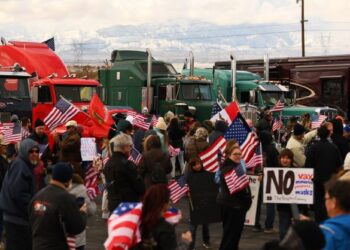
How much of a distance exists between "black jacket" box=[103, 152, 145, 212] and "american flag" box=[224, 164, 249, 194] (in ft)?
3.94

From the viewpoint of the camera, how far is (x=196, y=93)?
2853 centimetres

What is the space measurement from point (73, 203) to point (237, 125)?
6.30 meters

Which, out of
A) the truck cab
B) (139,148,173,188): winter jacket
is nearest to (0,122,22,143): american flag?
(139,148,173,188): winter jacket

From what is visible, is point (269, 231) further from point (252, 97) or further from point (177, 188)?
point (252, 97)

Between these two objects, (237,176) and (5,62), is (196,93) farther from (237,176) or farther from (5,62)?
(237,176)

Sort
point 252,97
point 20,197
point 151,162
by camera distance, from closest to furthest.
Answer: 1. point 20,197
2. point 151,162
3. point 252,97

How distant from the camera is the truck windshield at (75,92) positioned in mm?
24625

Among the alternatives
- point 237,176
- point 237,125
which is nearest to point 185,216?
point 237,125

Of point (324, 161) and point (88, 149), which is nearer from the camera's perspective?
point (324, 161)

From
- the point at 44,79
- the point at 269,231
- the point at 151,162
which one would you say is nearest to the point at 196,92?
the point at 44,79

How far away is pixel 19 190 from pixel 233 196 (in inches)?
117

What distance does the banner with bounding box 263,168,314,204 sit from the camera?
11.1 m

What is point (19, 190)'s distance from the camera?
8.67 meters

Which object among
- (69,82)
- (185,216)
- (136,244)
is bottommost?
(185,216)
